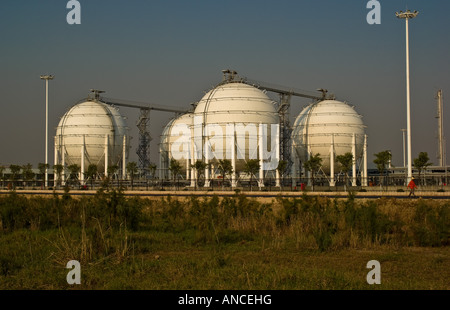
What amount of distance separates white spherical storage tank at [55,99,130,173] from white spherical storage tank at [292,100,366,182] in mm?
24953

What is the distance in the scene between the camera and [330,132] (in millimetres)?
59469

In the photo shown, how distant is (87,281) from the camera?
9812mm

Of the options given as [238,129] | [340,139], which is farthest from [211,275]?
[340,139]

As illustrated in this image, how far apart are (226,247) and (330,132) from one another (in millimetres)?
47478

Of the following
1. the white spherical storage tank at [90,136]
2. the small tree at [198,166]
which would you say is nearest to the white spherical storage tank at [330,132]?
→ the small tree at [198,166]

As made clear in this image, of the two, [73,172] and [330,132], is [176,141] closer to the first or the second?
[73,172]

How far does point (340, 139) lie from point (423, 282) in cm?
5099

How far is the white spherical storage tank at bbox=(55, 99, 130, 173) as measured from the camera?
65.3 m
